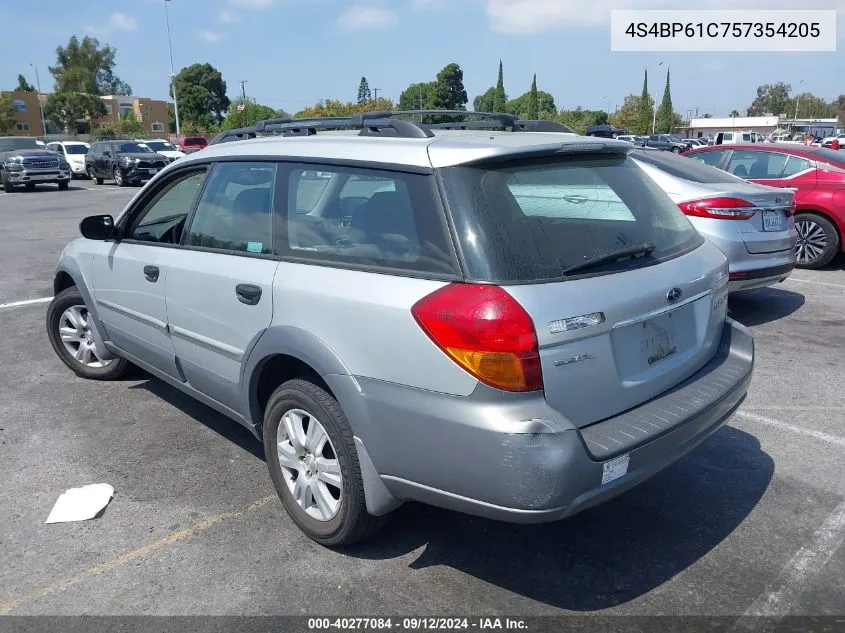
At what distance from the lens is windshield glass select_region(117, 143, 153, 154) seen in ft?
89.0

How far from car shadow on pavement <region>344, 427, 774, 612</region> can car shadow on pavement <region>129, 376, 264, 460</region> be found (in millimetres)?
1222

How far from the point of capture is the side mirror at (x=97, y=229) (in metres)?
4.39

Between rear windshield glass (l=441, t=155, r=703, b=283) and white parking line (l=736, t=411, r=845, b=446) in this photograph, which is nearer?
rear windshield glass (l=441, t=155, r=703, b=283)

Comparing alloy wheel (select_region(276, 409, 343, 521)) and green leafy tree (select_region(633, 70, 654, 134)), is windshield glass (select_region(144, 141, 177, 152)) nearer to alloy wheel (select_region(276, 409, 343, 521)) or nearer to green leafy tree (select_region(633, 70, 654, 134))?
alloy wheel (select_region(276, 409, 343, 521))

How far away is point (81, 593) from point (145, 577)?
243 mm

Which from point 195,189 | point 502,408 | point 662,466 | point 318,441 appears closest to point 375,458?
point 318,441

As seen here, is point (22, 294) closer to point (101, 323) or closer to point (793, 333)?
point (101, 323)

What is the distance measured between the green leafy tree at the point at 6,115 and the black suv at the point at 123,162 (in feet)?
194

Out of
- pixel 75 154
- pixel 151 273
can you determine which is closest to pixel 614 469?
pixel 151 273

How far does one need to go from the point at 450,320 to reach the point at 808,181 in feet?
26.5

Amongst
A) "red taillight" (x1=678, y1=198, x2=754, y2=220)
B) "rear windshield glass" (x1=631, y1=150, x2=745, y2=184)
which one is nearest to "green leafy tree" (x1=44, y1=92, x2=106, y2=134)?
"rear windshield glass" (x1=631, y1=150, x2=745, y2=184)

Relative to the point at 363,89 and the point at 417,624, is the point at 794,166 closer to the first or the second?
the point at 417,624

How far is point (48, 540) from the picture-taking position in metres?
3.21

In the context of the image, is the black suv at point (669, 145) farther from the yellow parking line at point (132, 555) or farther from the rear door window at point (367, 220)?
the yellow parking line at point (132, 555)
